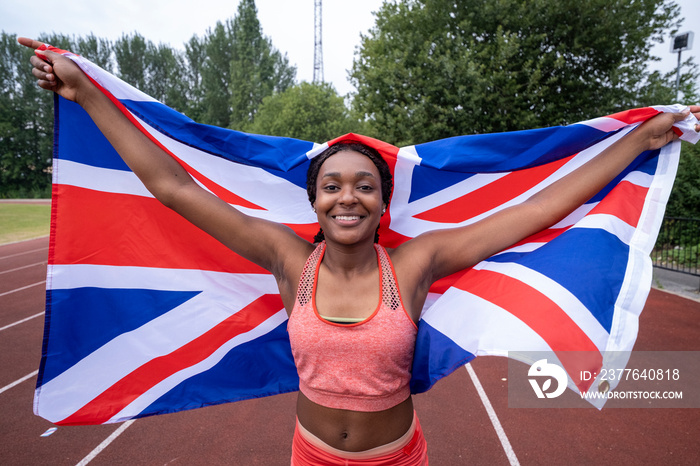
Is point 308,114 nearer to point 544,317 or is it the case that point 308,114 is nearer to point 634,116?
point 634,116

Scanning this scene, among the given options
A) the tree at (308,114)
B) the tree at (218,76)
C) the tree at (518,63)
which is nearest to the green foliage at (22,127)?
the tree at (218,76)

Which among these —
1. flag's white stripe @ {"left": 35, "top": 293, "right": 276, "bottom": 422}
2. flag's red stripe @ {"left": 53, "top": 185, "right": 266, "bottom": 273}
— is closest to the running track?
flag's white stripe @ {"left": 35, "top": 293, "right": 276, "bottom": 422}

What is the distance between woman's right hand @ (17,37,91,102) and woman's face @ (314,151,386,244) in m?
1.25

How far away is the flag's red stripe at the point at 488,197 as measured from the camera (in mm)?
2604

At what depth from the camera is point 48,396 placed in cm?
225

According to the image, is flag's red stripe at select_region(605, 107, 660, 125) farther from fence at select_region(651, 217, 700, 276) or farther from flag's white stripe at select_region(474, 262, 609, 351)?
fence at select_region(651, 217, 700, 276)

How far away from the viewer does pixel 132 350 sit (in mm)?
2445

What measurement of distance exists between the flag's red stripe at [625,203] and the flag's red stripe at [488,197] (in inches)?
14.5

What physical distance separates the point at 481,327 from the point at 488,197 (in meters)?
1.00

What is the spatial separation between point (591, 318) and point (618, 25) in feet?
38.2

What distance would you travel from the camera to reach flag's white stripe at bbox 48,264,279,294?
234cm

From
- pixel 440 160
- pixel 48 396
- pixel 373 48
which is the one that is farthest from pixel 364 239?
pixel 373 48

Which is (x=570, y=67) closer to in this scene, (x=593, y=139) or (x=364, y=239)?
(x=593, y=139)

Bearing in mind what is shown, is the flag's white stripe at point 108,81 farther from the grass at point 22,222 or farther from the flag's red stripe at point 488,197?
the grass at point 22,222
